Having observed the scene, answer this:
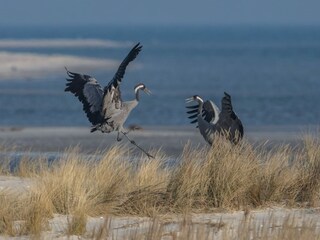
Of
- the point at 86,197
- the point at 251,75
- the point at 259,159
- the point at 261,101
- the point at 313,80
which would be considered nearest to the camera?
the point at 86,197

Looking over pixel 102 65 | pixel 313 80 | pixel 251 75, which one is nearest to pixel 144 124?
pixel 313 80

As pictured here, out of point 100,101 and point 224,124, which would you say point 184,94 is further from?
point 224,124

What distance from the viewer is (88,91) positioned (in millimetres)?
11914

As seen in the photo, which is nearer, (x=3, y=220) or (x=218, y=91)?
(x=3, y=220)

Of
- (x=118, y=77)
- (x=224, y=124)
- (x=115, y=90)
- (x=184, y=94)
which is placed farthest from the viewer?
(x=184, y=94)

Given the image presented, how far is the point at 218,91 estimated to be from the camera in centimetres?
3603

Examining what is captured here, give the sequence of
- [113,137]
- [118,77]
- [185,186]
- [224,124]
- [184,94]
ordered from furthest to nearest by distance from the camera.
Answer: [184,94] < [113,137] < [118,77] < [224,124] < [185,186]

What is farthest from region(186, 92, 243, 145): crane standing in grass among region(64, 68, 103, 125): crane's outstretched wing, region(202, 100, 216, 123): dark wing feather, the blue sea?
the blue sea

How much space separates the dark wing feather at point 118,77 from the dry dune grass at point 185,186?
1.45 m

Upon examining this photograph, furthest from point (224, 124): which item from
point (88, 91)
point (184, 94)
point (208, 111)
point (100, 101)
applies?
point (184, 94)

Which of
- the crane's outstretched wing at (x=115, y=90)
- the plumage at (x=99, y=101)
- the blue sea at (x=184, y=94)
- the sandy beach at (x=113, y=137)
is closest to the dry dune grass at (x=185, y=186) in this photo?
the crane's outstretched wing at (x=115, y=90)

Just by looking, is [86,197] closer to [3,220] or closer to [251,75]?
[3,220]

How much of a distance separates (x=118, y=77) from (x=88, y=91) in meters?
0.60

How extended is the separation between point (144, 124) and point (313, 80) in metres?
20.4
